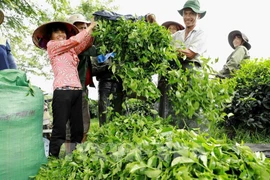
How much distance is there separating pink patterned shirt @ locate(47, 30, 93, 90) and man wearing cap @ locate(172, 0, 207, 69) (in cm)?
82

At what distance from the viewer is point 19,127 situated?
7.75 feet

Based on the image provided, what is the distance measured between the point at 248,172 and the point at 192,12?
2.01 metres

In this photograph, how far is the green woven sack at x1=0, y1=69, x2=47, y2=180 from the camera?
90.2 inches

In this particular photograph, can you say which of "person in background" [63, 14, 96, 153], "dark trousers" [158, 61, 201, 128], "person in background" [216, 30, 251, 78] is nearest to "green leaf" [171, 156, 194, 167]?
"dark trousers" [158, 61, 201, 128]

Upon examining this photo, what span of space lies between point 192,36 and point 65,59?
3.65 feet

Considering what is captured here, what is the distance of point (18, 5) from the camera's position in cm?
775

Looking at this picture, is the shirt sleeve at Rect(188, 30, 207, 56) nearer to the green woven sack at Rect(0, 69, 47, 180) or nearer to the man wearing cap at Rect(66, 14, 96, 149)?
the man wearing cap at Rect(66, 14, 96, 149)

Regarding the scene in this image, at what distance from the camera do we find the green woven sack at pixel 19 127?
90.2 inches

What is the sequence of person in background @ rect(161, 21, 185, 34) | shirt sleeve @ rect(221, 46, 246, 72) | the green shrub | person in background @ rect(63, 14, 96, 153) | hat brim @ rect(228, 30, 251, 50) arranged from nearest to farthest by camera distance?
person in background @ rect(63, 14, 96, 153) → the green shrub → person in background @ rect(161, 21, 185, 34) → shirt sleeve @ rect(221, 46, 246, 72) → hat brim @ rect(228, 30, 251, 50)

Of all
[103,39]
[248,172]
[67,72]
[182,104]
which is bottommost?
[248,172]

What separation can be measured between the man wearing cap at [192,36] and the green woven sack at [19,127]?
1231 mm

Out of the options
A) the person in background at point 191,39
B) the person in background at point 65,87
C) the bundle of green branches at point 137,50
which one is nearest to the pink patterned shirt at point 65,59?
the person in background at point 65,87

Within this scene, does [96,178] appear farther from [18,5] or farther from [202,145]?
[18,5]

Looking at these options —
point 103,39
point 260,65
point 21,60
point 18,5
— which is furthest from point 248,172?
point 21,60
